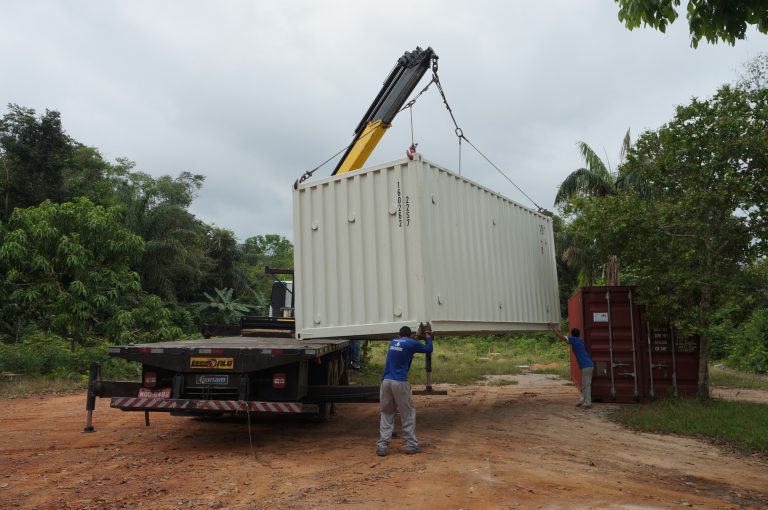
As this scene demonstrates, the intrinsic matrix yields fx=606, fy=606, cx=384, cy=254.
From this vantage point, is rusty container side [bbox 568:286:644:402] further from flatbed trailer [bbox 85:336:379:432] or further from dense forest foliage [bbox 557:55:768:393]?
flatbed trailer [bbox 85:336:379:432]

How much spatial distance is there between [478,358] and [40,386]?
15.8 metres

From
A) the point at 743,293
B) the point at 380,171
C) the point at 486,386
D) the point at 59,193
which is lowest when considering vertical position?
the point at 486,386

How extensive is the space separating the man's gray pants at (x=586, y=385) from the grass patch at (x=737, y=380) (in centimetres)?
531

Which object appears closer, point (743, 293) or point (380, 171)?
point (380, 171)

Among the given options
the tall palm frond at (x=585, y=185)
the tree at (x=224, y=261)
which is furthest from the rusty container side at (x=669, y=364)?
the tree at (x=224, y=261)

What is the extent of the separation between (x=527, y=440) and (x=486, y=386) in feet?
24.1

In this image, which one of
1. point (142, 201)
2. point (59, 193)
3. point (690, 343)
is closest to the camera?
point (690, 343)

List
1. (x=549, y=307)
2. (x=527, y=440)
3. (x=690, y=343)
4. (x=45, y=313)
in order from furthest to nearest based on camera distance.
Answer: (x=45, y=313) → (x=549, y=307) → (x=690, y=343) → (x=527, y=440)

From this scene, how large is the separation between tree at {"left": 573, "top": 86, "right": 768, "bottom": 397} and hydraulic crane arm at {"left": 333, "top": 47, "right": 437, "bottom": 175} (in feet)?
13.1

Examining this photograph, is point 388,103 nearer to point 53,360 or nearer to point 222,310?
point 53,360

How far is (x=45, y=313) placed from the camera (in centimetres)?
1795

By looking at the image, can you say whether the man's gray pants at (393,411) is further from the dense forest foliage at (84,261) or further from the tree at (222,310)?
the tree at (222,310)

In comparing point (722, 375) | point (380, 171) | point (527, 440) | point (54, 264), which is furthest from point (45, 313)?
point (722, 375)

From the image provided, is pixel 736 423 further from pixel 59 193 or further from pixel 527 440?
pixel 59 193
